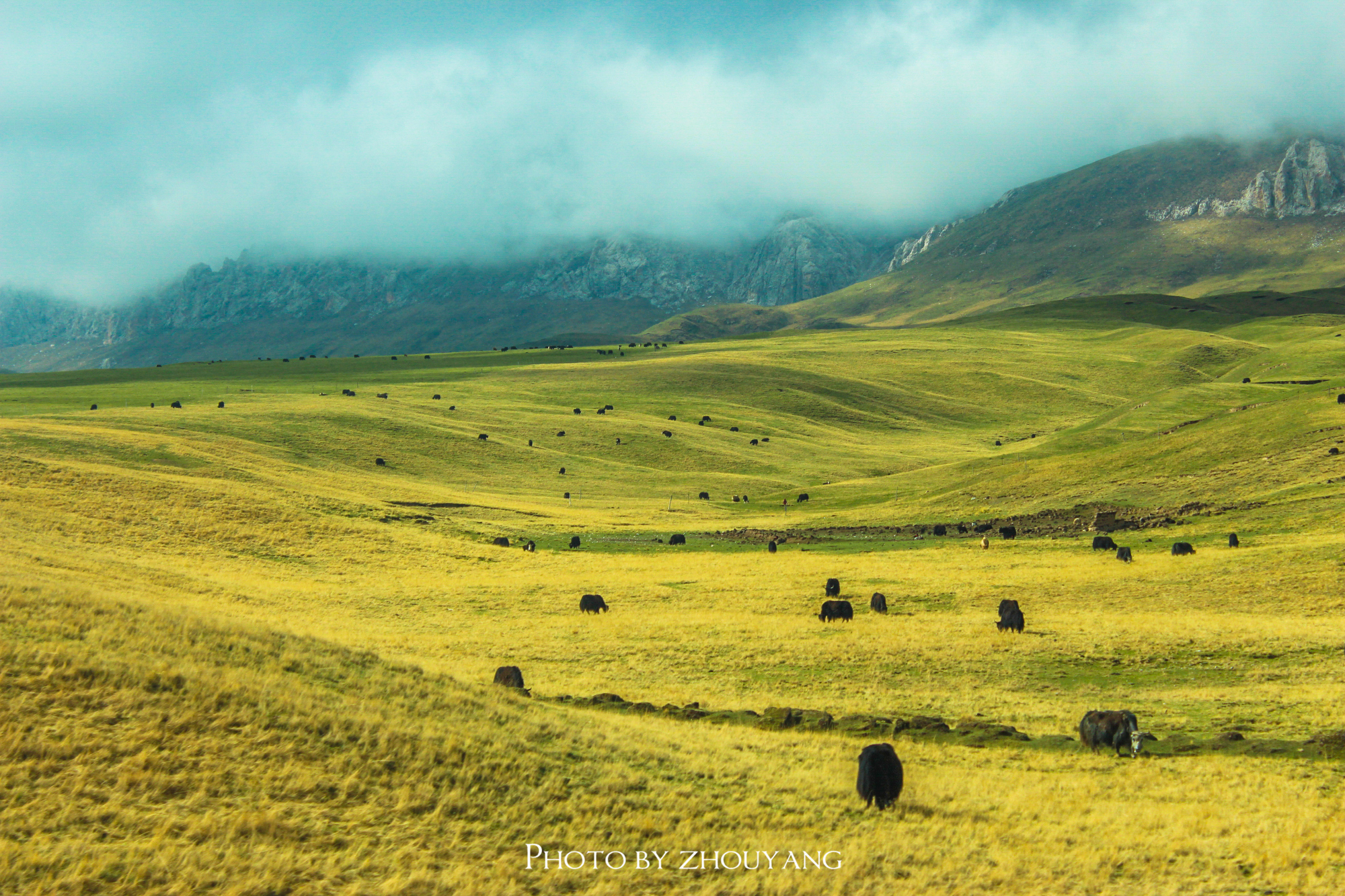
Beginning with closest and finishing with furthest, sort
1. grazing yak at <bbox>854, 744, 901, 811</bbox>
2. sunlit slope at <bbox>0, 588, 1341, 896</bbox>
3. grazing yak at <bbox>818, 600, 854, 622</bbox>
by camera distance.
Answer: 1. sunlit slope at <bbox>0, 588, 1341, 896</bbox>
2. grazing yak at <bbox>854, 744, 901, 811</bbox>
3. grazing yak at <bbox>818, 600, 854, 622</bbox>

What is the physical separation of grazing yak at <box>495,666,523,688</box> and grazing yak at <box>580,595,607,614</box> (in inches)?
543

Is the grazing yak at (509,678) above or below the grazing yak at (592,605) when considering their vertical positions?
above

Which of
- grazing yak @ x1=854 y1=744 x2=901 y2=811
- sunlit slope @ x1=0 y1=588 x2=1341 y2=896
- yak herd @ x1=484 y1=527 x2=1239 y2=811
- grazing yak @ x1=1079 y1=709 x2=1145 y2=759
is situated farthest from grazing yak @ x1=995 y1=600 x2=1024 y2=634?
grazing yak @ x1=854 y1=744 x2=901 y2=811

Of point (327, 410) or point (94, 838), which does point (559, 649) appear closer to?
point (94, 838)

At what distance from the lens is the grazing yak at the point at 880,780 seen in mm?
17078

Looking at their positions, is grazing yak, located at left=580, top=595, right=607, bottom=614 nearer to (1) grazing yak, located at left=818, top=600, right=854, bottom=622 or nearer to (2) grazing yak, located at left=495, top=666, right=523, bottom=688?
(1) grazing yak, located at left=818, top=600, right=854, bottom=622

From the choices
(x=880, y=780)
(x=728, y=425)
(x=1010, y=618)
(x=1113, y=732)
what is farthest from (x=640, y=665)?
(x=728, y=425)

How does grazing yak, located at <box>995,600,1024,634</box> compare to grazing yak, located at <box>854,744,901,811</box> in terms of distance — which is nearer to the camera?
grazing yak, located at <box>854,744,901,811</box>

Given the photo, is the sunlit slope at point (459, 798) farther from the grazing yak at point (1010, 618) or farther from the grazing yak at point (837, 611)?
the grazing yak at point (837, 611)

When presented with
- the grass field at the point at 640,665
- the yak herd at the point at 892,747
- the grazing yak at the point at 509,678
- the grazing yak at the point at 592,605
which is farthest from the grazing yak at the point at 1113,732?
the grazing yak at the point at 592,605

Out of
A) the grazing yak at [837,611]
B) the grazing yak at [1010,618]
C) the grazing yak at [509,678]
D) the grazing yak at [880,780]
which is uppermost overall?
the grazing yak at [880,780]

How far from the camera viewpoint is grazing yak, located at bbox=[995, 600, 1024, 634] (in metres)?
32.3

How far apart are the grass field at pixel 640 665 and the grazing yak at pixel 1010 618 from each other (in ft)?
2.48

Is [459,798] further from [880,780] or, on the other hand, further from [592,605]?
[592,605]
